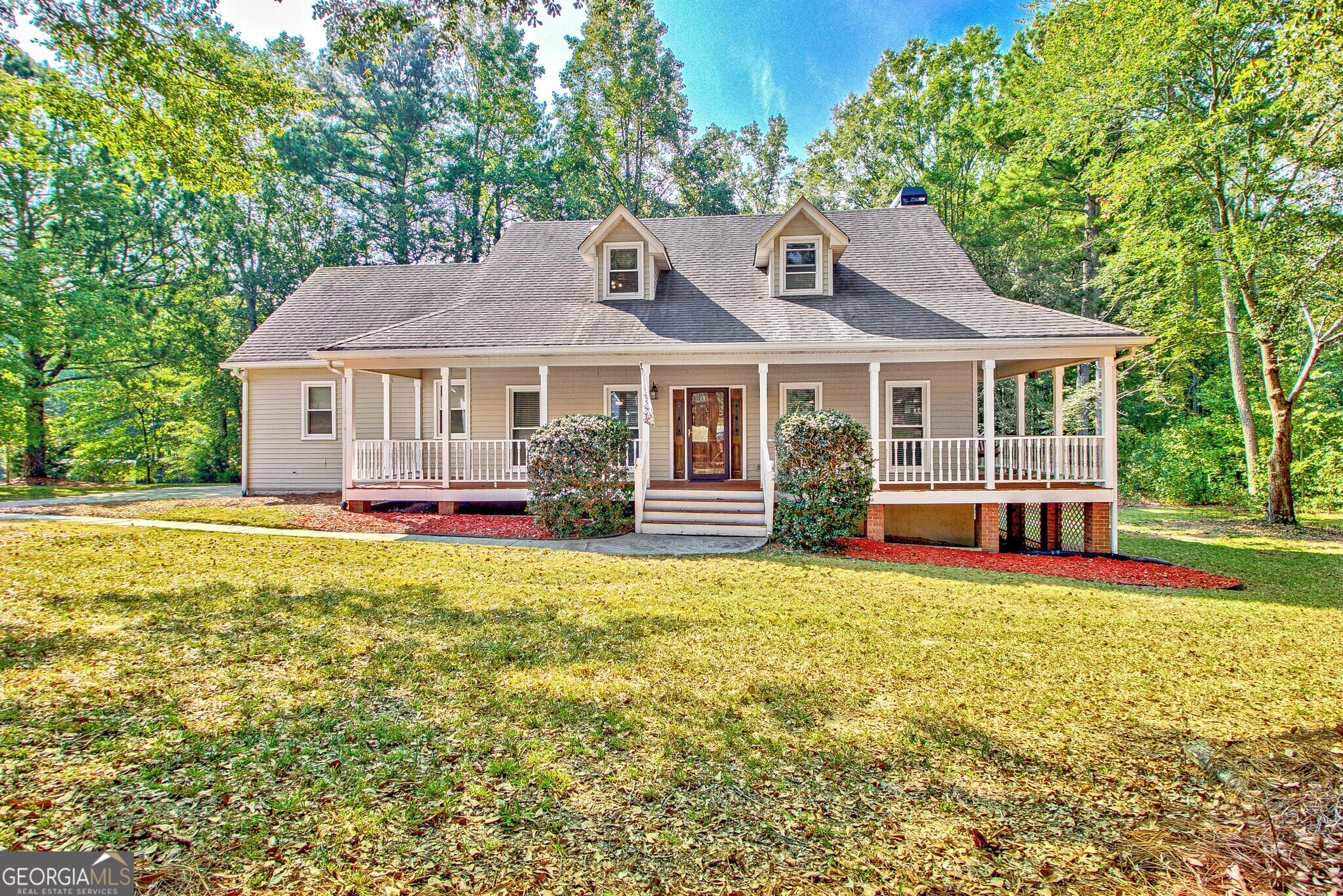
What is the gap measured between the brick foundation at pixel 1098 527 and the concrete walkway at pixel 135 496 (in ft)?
62.9

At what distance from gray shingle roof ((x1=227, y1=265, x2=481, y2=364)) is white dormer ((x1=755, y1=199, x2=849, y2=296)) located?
347 inches

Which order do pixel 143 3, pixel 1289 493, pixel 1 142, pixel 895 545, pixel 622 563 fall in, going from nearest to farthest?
1. pixel 622 563
2. pixel 143 3
3. pixel 895 545
4. pixel 1 142
5. pixel 1289 493

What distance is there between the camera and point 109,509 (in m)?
11.7

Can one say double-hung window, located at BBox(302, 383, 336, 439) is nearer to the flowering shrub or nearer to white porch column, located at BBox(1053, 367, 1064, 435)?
the flowering shrub

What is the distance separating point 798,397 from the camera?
13352mm

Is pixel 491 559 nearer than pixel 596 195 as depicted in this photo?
Yes

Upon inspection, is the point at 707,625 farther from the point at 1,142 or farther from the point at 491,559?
the point at 1,142

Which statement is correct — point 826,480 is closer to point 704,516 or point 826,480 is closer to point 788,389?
point 704,516

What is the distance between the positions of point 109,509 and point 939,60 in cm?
3342

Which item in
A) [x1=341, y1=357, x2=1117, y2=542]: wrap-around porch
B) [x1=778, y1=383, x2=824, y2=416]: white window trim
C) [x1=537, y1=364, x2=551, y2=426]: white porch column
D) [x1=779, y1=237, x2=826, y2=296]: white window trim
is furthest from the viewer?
[x1=779, y1=237, x2=826, y2=296]: white window trim

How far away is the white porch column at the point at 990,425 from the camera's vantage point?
1038 cm

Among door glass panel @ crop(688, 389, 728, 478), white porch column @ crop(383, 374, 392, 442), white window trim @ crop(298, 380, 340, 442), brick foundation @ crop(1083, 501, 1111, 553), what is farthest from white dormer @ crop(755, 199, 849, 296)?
white window trim @ crop(298, 380, 340, 442)

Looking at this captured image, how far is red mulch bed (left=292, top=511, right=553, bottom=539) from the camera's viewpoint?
10.2 m

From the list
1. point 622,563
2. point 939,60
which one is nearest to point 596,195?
point 939,60
